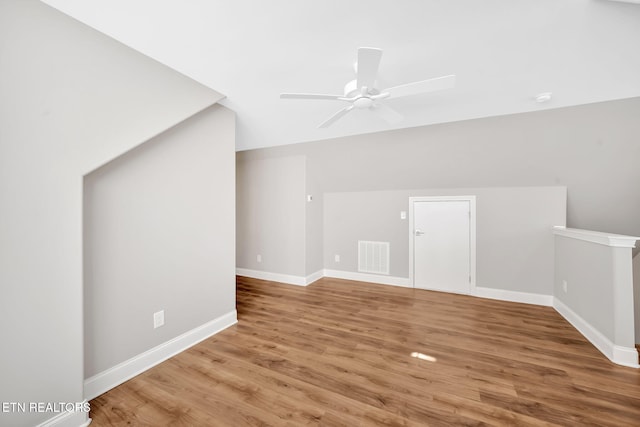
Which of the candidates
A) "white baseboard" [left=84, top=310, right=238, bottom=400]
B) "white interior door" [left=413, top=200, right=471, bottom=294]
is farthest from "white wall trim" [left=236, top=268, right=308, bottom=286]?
"white interior door" [left=413, top=200, right=471, bottom=294]

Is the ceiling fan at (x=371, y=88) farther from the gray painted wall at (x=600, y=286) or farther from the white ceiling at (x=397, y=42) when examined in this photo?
the gray painted wall at (x=600, y=286)

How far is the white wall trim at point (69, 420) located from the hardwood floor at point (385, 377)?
7 cm

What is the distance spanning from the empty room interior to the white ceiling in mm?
18

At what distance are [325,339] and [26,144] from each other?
2.58m

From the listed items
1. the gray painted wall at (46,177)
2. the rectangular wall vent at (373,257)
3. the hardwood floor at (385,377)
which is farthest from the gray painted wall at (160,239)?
the rectangular wall vent at (373,257)

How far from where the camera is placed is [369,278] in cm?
433

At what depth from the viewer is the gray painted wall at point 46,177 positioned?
1237 millimetres

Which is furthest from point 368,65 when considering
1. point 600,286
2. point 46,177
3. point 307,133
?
point 600,286

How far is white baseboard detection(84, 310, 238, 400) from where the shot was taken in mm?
1670

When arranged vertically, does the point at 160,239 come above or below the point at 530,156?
below

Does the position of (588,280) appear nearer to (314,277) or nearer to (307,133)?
(314,277)

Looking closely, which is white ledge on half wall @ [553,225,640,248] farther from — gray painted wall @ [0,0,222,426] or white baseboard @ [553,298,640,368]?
gray painted wall @ [0,0,222,426]

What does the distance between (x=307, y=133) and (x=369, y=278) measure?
2721 millimetres

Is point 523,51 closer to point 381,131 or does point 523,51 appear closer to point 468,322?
point 381,131
